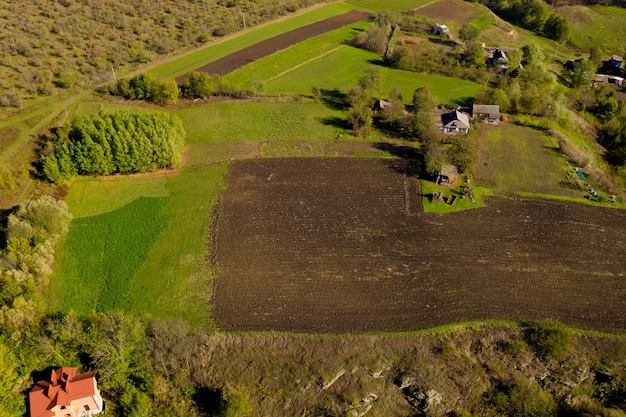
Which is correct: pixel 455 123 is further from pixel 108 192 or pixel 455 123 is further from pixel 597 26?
pixel 597 26

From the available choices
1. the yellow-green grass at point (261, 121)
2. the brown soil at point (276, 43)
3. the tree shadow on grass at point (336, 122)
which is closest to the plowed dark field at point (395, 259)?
the yellow-green grass at point (261, 121)

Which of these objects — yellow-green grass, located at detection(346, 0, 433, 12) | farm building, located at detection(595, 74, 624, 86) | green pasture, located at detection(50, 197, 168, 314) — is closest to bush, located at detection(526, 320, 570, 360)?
green pasture, located at detection(50, 197, 168, 314)

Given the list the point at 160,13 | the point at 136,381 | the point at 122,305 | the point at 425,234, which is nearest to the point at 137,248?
the point at 122,305

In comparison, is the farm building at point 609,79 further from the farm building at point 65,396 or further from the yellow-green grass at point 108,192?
the farm building at point 65,396

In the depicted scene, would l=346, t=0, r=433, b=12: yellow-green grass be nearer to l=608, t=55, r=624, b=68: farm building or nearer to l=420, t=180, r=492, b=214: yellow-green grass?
l=608, t=55, r=624, b=68: farm building

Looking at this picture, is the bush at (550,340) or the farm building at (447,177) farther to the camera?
the farm building at (447,177)

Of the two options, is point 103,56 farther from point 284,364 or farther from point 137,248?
point 284,364
